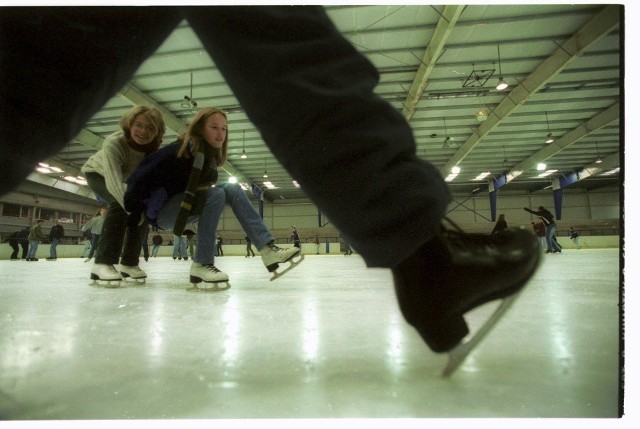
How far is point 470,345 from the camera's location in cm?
31

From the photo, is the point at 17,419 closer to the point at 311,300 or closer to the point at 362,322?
the point at 362,322

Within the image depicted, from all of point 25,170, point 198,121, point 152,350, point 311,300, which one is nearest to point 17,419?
point 152,350

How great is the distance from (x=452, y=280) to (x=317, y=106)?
22cm

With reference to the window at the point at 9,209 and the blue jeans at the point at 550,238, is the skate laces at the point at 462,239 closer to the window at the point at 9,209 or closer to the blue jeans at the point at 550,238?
the window at the point at 9,209

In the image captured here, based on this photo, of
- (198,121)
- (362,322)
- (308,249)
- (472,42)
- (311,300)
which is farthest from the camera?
(308,249)

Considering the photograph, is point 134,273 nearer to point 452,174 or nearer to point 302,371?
point 302,371

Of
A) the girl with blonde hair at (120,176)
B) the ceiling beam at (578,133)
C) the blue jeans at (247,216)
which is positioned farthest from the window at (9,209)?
the ceiling beam at (578,133)

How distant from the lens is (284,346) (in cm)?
37

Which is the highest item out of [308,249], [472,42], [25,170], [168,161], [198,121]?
[472,42]

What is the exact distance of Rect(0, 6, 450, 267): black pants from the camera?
313 millimetres

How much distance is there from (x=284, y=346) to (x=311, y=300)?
1.28 feet

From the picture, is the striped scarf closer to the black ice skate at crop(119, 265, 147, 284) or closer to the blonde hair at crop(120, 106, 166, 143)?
the blonde hair at crop(120, 106, 166, 143)

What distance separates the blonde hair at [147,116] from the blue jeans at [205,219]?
21cm

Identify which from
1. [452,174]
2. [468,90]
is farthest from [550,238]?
[452,174]
